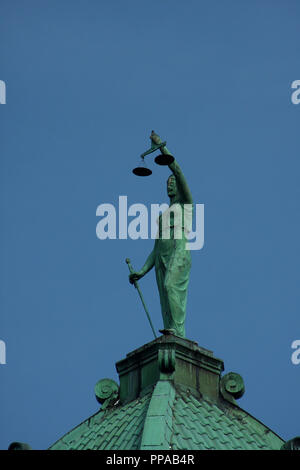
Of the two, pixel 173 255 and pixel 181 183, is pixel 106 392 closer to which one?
pixel 173 255

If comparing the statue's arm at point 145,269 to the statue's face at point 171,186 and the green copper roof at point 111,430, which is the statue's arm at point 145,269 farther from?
the green copper roof at point 111,430

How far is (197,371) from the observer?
3525 centimetres

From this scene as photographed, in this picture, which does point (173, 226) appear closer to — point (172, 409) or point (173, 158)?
point (173, 158)

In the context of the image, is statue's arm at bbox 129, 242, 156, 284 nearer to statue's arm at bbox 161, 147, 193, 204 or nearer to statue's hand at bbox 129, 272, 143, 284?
statue's hand at bbox 129, 272, 143, 284

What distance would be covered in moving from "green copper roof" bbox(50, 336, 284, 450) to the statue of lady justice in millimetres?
834

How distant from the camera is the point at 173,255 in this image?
36.4 metres

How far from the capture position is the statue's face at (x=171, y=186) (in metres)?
37.3

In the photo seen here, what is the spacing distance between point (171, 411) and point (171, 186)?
651 centimetres

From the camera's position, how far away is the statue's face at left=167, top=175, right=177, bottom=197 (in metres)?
37.3

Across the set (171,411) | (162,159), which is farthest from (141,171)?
(171,411)
